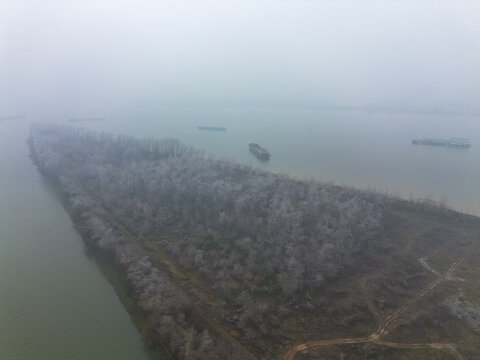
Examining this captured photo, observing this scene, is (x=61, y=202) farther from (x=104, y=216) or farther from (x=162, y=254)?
(x=162, y=254)

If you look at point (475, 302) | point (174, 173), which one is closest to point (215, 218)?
point (174, 173)

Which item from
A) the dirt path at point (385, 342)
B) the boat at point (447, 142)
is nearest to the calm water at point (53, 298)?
the dirt path at point (385, 342)

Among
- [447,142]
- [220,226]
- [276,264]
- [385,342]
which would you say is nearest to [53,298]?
[220,226]

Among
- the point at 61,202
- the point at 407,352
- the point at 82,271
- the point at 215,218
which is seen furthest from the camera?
the point at 61,202

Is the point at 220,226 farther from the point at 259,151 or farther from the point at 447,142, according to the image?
the point at 447,142

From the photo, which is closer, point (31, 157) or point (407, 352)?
point (407, 352)

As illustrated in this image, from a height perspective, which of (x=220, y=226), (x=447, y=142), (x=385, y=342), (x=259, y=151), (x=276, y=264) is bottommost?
(x=385, y=342)
